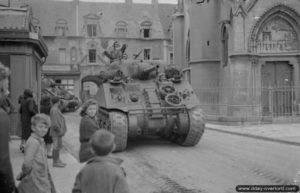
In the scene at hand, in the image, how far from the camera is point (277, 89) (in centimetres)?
2084

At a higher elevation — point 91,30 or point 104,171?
point 91,30

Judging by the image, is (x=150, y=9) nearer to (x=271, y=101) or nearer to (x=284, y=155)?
(x=271, y=101)

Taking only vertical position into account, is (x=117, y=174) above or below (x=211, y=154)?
above

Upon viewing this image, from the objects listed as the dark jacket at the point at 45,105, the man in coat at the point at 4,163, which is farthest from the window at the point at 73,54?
the man in coat at the point at 4,163

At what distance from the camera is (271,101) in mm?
20578

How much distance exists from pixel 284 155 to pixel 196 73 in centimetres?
1617

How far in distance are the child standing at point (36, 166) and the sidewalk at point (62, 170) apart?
229 centimetres

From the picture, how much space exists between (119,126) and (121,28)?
38.1 metres

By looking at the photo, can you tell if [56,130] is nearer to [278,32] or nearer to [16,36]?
[16,36]

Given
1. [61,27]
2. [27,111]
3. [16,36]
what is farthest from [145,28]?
[27,111]

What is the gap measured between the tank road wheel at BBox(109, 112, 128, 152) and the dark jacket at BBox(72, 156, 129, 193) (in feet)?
22.7

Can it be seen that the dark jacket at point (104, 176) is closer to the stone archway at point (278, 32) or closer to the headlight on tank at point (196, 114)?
the headlight on tank at point (196, 114)

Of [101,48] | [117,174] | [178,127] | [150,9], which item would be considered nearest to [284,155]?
[178,127]

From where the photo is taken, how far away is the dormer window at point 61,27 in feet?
151
